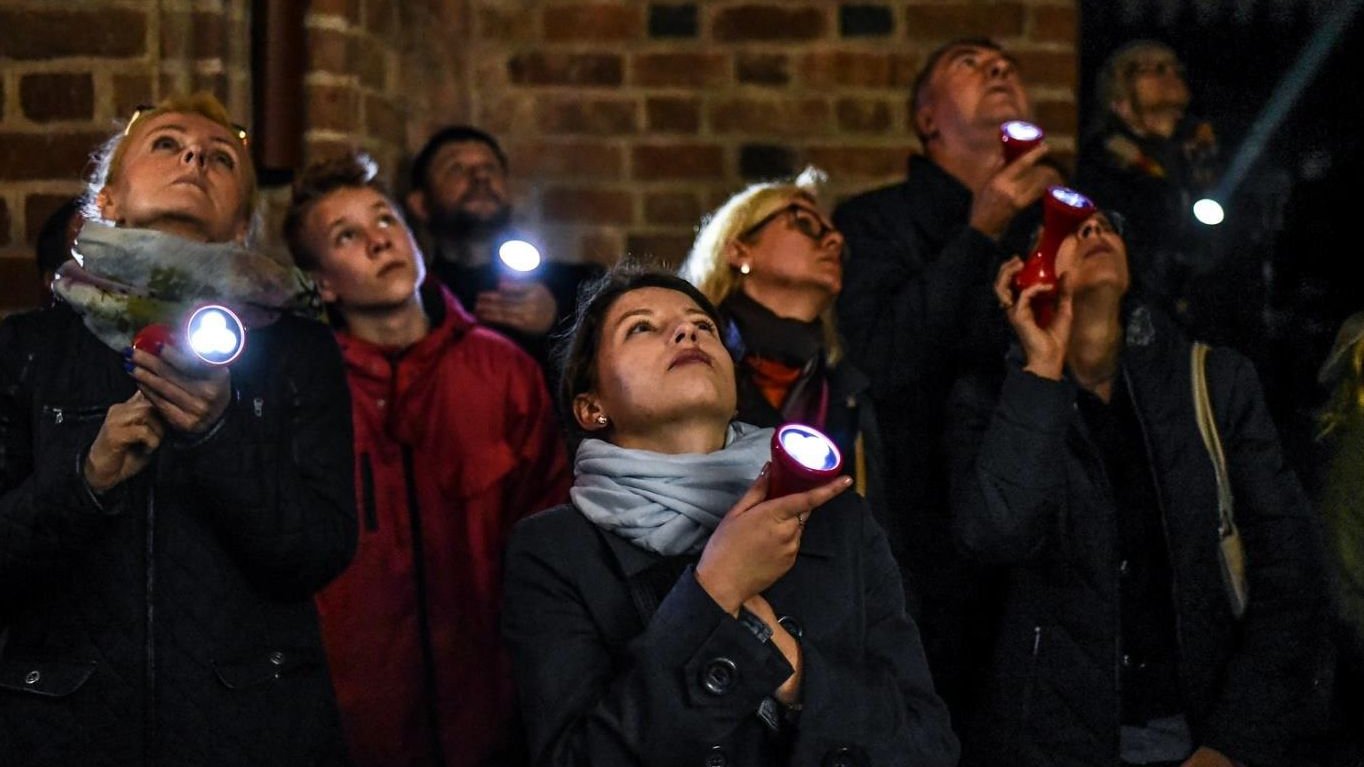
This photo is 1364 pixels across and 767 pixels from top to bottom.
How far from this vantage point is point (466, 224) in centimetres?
369

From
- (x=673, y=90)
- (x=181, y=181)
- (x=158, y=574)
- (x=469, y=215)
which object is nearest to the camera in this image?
(x=158, y=574)

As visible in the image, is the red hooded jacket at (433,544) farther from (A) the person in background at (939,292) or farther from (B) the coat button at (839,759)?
(B) the coat button at (839,759)

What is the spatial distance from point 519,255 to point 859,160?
117 centimetres

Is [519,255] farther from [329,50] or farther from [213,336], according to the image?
[213,336]

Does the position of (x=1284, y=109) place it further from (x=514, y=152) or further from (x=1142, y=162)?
(x=514, y=152)

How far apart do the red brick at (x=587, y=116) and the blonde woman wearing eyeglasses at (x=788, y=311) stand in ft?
2.61

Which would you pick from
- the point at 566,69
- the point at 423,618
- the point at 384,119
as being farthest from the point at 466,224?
the point at 423,618

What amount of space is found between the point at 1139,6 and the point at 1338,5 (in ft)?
1.56

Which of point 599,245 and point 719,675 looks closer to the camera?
point 719,675

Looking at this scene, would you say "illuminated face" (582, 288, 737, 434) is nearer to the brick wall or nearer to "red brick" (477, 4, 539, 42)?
the brick wall

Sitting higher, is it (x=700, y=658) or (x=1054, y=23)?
(x=1054, y=23)

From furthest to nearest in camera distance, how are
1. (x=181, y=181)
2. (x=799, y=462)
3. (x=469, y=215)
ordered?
1. (x=469, y=215)
2. (x=181, y=181)
3. (x=799, y=462)

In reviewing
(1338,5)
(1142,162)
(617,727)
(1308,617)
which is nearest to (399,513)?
(617,727)

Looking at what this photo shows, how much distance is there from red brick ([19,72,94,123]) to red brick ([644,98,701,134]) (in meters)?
1.27
